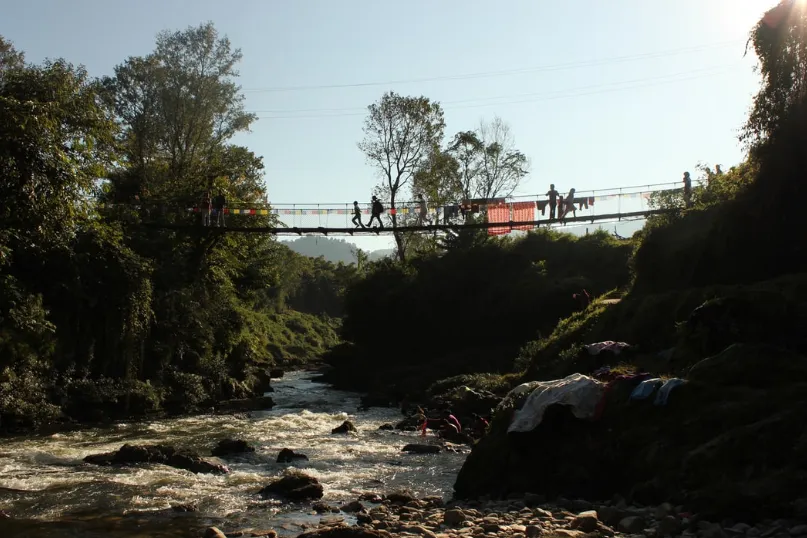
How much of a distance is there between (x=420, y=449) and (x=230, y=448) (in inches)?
148

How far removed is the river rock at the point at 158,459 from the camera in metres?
12.3

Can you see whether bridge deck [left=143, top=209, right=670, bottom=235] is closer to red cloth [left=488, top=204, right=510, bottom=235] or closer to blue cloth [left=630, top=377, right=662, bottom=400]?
red cloth [left=488, top=204, right=510, bottom=235]

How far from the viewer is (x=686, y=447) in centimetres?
892

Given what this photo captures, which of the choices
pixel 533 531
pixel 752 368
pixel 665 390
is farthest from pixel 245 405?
pixel 752 368

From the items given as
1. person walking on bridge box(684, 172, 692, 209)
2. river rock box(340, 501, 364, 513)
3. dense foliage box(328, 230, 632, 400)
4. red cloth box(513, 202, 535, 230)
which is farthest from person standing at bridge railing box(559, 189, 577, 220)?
river rock box(340, 501, 364, 513)

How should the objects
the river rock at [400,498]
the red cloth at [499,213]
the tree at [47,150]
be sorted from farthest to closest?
the red cloth at [499,213] → the tree at [47,150] → the river rock at [400,498]

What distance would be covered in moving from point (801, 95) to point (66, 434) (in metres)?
17.4

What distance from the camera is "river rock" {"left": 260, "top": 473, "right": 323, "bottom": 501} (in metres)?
10.3

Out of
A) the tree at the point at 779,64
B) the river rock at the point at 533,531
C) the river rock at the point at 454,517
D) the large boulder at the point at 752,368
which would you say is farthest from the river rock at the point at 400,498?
the tree at the point at 779,64

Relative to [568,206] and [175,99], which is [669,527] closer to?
[568,206]

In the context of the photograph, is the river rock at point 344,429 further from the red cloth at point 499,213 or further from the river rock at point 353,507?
the red cloth at point 499,213

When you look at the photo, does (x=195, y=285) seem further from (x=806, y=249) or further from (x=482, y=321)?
(x=806, y=249)

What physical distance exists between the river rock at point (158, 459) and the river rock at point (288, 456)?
1.21m

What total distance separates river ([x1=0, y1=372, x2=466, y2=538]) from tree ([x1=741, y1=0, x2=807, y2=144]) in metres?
9.77
